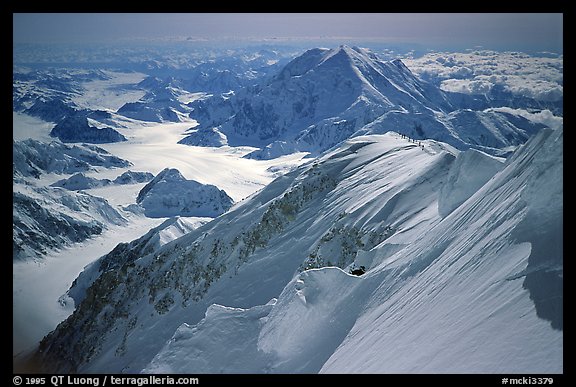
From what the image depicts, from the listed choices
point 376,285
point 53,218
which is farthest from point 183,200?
point 376,285

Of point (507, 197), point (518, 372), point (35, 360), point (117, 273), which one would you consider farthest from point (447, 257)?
point (35, 360)

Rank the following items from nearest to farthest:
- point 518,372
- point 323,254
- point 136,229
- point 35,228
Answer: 1. point 518,372
2. point 323,254
3. point 35,228
4. point 136,229

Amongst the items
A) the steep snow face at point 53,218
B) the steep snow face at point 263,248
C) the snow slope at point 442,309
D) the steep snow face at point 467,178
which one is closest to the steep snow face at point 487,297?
the snow slope at point 442,309

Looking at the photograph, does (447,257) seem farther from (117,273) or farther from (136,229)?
(136,229)

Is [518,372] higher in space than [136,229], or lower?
higher

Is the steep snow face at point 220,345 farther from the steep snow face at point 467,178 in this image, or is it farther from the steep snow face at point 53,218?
the steep snow face at point 53,218
